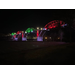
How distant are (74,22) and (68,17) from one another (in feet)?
6.31

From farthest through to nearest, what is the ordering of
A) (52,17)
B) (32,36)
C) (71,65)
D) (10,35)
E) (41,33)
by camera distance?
(10,35)
(32,36)
(41,33)
(52,17)
(71,65)

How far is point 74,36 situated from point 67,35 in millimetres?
3234

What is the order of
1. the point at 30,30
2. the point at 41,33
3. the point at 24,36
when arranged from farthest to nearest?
the point at 24,36 → the point at 30,30 → the point at 41,33

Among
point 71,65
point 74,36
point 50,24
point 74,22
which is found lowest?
point 71,65

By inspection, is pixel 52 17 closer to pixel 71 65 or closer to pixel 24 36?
pixel 71 65

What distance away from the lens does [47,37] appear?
62.1 meters

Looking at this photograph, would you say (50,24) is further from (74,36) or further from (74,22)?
(74,22)

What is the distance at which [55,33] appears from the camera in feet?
159

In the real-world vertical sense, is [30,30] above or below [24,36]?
above

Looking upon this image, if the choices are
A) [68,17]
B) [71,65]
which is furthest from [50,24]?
[71,65]

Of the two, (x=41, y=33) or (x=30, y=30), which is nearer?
(x=41, y=33)

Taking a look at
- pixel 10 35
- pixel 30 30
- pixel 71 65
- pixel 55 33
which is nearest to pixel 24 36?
pixel 30 30

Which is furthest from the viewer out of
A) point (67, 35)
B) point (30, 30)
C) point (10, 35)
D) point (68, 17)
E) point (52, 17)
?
point (10, 35)

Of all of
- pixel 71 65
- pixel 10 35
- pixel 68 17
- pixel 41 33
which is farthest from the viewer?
pixel 10 35
